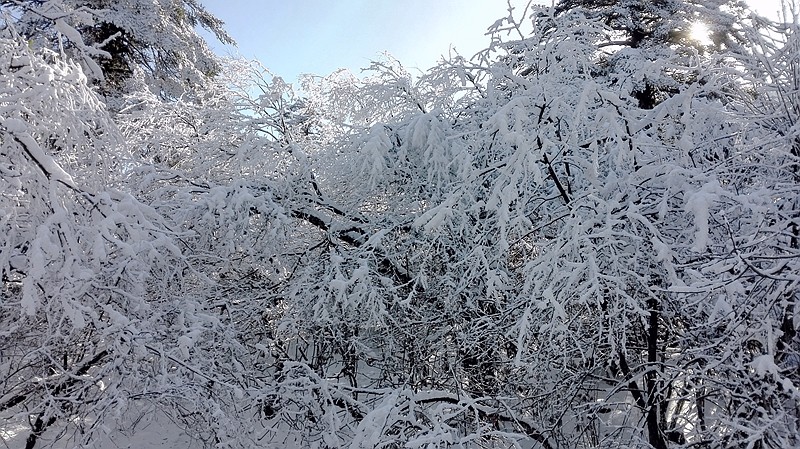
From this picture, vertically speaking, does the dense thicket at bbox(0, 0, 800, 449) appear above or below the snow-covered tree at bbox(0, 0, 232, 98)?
below

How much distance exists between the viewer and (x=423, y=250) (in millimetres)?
5379

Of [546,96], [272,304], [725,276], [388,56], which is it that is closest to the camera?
[725,276]

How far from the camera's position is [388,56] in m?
6.99

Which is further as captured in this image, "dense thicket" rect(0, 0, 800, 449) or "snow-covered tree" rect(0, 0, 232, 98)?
"snow-covered tree" rect(0, 0, 232, 98)

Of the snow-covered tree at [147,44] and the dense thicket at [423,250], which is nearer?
the dense thicket at [423,250]

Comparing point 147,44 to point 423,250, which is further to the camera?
point 147,44

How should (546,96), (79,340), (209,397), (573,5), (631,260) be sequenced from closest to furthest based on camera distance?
(631,260) → (546,96) → (209,397) → (79,340) → (573,5)

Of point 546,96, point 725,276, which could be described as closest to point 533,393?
point 725,276

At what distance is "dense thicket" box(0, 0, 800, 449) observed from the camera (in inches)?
127

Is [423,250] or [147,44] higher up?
[147,44]

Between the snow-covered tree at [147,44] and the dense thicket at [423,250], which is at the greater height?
the snow-covered tree at [147,44]

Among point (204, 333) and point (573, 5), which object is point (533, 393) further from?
point (573, 5)

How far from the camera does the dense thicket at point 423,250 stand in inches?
127

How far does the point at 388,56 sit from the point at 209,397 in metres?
4.78
